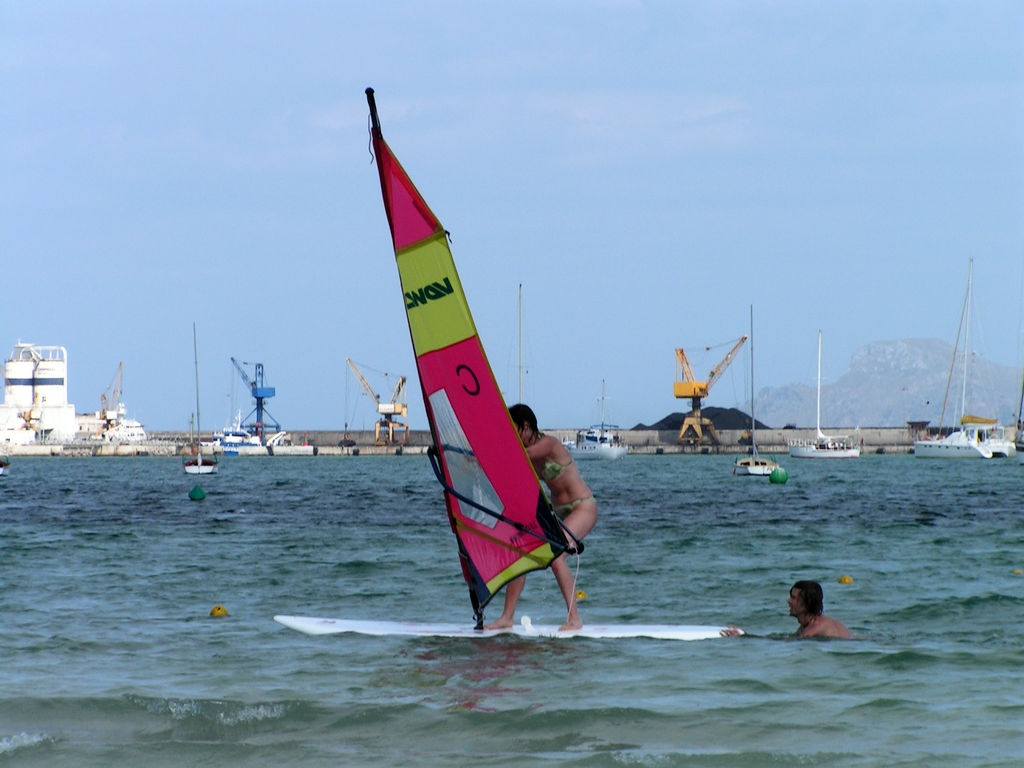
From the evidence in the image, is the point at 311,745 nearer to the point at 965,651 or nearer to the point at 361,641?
the point at 361,641

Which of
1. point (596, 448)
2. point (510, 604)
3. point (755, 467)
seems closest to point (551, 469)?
point (510, 604)

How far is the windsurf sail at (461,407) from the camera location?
32.2ft

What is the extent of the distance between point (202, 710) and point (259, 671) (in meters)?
1.42

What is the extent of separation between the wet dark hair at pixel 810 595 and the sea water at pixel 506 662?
38cm

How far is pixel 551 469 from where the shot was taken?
1046 centimetres

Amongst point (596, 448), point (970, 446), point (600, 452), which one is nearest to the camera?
point (970, 446)

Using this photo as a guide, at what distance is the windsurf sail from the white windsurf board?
81 centimetres

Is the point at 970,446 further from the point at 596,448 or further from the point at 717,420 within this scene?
the point at 717,420

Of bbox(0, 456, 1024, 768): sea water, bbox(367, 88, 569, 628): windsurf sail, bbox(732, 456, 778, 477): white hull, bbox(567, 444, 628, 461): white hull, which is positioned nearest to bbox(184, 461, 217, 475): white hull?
bbox(732, 456, 778, 477): white hull

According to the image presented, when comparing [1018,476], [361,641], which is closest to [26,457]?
[1018,476]

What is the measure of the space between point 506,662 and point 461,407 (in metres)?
2.19

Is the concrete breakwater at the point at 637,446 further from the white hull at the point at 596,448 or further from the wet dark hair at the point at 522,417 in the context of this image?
the wet dark hair at the point at 522,417

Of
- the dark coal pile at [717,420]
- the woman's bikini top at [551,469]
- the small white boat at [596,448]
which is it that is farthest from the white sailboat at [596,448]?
the woman's bikini top at [551,469]

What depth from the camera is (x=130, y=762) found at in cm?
723
